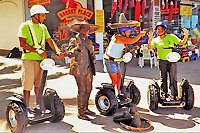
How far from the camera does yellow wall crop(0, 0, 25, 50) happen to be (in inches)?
523

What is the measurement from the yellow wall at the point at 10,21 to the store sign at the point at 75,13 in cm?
323

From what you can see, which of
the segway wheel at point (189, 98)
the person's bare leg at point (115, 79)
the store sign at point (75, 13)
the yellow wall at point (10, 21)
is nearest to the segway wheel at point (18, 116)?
the person's bare leg at point (115, 79)

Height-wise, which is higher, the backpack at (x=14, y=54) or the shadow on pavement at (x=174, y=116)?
the backpack at (x=14, y=54)

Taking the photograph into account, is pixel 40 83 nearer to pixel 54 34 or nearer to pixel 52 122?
pixel 52 122

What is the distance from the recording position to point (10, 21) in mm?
13883

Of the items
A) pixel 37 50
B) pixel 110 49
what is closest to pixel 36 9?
pixel 37 50

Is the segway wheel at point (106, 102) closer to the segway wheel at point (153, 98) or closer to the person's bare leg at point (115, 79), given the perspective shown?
the person's bare leg at point (115, 79)

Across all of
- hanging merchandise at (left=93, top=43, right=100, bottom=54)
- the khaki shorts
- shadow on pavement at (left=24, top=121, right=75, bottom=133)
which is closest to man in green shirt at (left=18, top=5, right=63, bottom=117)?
the khaki shorts

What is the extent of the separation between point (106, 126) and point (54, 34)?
24.7ft

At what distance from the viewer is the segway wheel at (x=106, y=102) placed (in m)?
4.45

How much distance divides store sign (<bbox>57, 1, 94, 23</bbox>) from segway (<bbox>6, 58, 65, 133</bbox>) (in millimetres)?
6561

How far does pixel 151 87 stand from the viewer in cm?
475

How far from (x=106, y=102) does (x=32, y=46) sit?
1539mm

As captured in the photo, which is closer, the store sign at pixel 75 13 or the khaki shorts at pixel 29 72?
the khaki shorts at pixel 29 72
